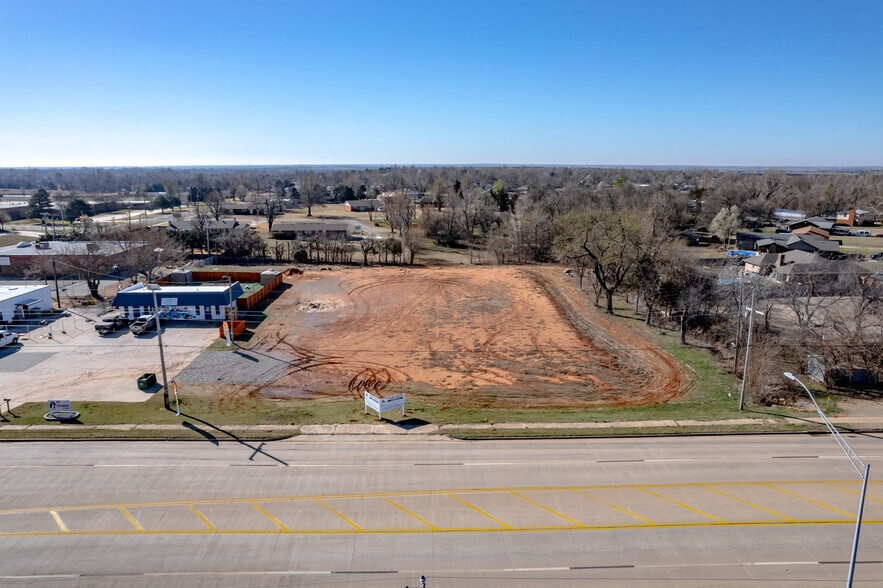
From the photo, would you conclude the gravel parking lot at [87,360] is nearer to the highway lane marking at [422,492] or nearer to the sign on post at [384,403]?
the highway lane marking at [422,492]

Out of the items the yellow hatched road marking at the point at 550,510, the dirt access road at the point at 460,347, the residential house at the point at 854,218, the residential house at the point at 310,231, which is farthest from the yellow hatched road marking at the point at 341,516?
the residential house at the point at 854,218

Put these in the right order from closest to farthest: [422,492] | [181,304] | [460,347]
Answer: [422,492]
[460,347]
[181,304]

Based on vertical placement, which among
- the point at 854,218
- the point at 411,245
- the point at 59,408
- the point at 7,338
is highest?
the point at 854,218

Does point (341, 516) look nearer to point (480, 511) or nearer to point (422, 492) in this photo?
point (422, 492)

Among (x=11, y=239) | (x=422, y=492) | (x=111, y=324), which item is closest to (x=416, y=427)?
(x=422, y=492)

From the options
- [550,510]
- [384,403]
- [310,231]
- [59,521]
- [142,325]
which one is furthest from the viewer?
[310,231]

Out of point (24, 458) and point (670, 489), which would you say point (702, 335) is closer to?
point (670, 489)

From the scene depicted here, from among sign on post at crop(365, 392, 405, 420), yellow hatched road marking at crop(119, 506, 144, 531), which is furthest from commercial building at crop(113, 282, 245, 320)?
yellow hatched road marking at crop(119, 506, 144, 531)

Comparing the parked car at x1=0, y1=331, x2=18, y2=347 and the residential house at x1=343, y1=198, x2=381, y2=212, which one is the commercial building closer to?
the parked car at x1=0, y1=331, x2=18, y2=347
